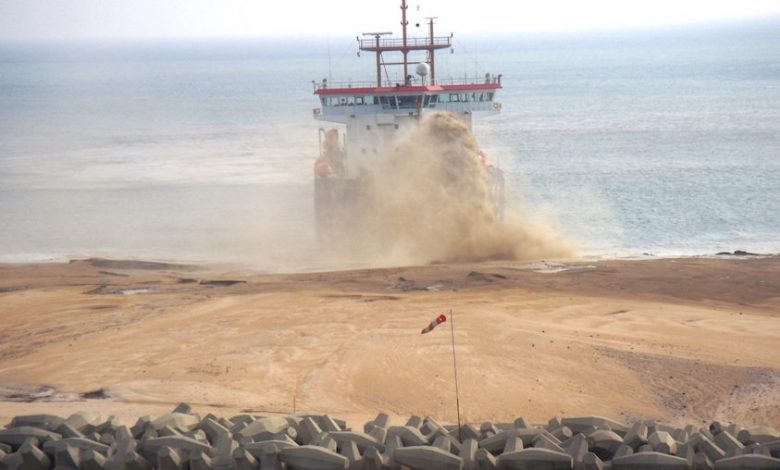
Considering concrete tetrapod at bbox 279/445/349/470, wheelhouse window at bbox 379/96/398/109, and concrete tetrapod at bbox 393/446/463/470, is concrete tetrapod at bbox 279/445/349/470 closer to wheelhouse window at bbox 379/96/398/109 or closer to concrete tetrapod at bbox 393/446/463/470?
concrete tetrapod at bbox 393/446/463/470

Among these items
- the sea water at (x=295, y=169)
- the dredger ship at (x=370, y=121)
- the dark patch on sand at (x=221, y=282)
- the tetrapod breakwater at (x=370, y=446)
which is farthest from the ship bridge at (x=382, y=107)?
the tetrapod breakwater at (x=370, y=446)

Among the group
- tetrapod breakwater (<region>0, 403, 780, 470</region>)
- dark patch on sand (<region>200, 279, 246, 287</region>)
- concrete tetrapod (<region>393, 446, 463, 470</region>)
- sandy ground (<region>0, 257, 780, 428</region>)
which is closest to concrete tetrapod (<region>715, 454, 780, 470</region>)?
tetrapod breakwater (<region>0, 403, 780, 470</region>)

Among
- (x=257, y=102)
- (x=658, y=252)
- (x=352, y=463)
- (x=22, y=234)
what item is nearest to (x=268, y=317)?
(x=352, y=463)

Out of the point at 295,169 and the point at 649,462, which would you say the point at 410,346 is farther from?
the point at 295,169

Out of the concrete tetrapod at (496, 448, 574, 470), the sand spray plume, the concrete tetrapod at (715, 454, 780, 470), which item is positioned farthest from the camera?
the sand spray plume

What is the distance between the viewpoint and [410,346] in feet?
51.1

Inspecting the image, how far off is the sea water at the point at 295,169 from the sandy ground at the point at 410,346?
9157mm

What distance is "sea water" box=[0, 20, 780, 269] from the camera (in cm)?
3528

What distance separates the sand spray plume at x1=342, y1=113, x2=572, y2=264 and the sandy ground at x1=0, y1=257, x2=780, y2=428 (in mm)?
4443

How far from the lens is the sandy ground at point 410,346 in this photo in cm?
1324

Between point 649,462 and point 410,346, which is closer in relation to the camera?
point 649,462

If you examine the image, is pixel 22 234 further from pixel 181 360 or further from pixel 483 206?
pixel 181 360

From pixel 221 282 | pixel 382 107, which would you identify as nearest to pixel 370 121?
pixel 382 107

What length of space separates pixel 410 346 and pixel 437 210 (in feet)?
41.6
